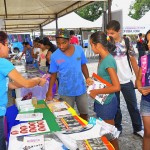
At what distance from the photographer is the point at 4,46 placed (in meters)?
2.11

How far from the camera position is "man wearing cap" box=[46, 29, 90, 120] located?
2942mm

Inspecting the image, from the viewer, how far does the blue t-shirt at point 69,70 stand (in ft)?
9.72

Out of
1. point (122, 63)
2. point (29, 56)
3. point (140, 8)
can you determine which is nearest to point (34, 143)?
point (122, 63)

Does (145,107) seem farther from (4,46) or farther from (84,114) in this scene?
(4,46)

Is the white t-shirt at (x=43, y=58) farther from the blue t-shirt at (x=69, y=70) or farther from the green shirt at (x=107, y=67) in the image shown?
the green shirt at (x=107, y=67)

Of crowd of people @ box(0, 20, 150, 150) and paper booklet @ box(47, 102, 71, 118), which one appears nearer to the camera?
crowd of people @ box(0, 20, 150, 150)

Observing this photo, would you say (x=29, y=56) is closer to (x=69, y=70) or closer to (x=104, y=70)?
(x=69, y=70)

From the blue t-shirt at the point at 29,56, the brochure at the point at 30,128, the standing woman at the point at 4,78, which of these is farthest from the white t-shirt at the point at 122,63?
the blue t-shirt at the point at 29,56

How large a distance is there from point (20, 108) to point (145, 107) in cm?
116

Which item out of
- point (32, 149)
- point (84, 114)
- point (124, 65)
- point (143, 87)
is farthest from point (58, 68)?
point (32, 149)


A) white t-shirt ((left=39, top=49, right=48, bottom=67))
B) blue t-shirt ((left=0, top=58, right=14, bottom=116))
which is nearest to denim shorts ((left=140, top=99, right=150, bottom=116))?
blue t-shirt ((left=0, top=58, right=14, bottom=116))

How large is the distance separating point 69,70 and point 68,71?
2 cm

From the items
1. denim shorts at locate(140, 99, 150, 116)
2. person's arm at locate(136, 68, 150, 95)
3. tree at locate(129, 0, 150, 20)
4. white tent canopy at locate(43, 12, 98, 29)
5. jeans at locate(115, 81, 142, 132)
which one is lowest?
jeans at locate(115, 81, 142, 132)

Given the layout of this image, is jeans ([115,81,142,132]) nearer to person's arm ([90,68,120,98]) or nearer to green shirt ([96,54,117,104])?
green shirt ([96,54,117,104])
